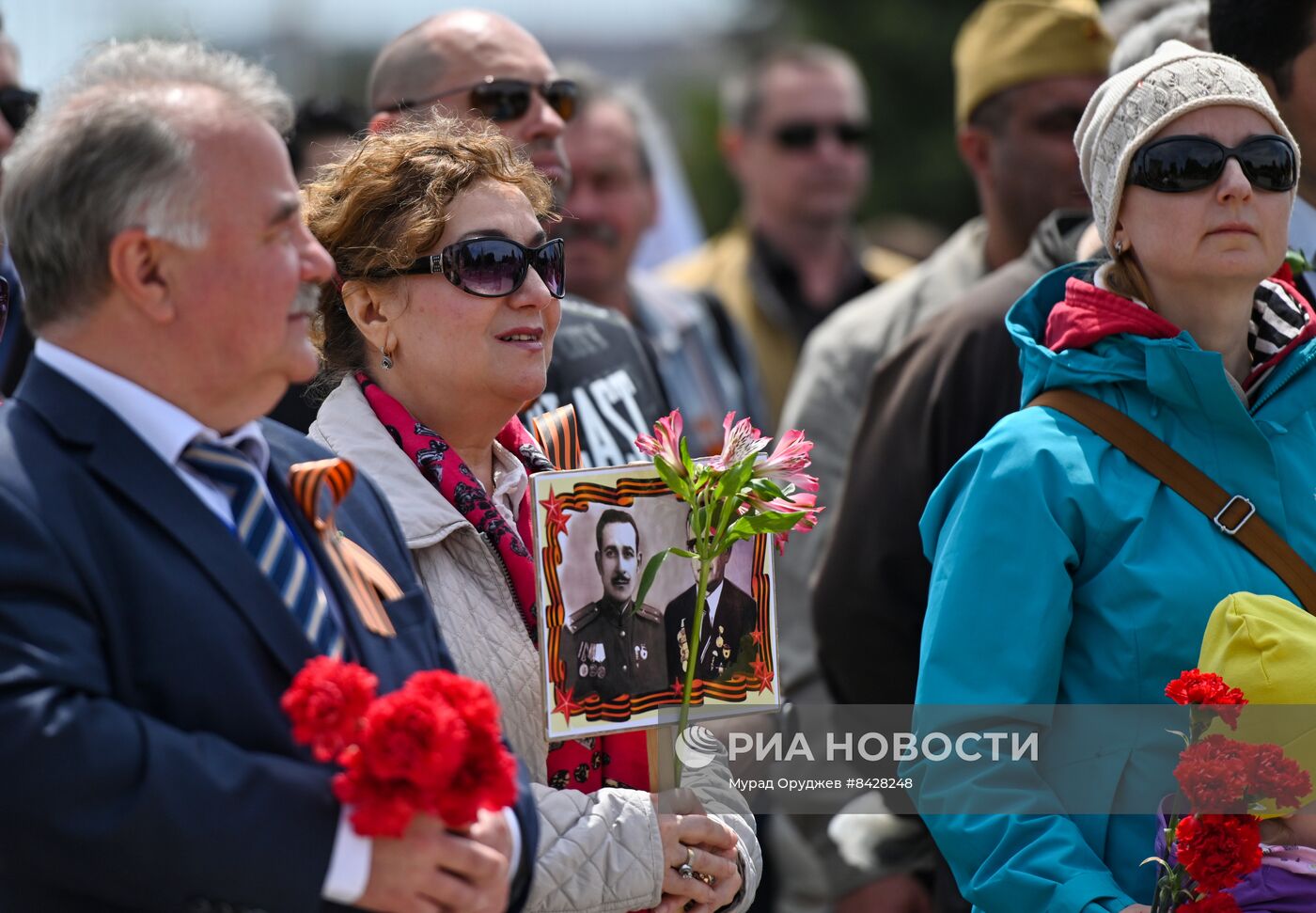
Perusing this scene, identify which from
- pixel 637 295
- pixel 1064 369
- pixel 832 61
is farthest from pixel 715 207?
pixel 1064 369

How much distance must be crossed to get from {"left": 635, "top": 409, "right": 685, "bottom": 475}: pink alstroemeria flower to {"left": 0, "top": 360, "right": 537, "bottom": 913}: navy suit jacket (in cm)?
79

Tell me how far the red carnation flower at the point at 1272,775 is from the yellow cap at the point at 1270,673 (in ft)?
0.39

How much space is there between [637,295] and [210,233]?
15.1ft

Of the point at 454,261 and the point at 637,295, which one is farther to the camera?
the point at 637,295

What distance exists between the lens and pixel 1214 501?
3186mm

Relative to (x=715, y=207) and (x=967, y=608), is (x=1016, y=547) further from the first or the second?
(x=715, y=207)

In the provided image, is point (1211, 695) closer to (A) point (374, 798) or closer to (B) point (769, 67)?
(A) point (374, 798)

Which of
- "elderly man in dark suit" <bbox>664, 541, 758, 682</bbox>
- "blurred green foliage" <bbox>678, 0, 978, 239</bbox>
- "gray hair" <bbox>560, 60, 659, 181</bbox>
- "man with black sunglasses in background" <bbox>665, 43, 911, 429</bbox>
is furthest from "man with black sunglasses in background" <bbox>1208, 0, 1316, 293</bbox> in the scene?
"blurred green foliage" <bbox>678, 0, 978, 239</bbox>

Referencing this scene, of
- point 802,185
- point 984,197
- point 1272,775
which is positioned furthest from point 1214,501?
point 802,185

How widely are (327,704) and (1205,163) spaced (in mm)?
2012

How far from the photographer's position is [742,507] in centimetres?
301

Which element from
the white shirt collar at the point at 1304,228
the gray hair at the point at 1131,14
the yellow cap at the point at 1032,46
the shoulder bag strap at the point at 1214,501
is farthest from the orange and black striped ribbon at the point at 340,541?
the gray hair at the point at 1131,14

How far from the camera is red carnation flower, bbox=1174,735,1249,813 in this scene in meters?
A: 2.71

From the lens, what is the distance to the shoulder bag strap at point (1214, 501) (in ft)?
10.4
